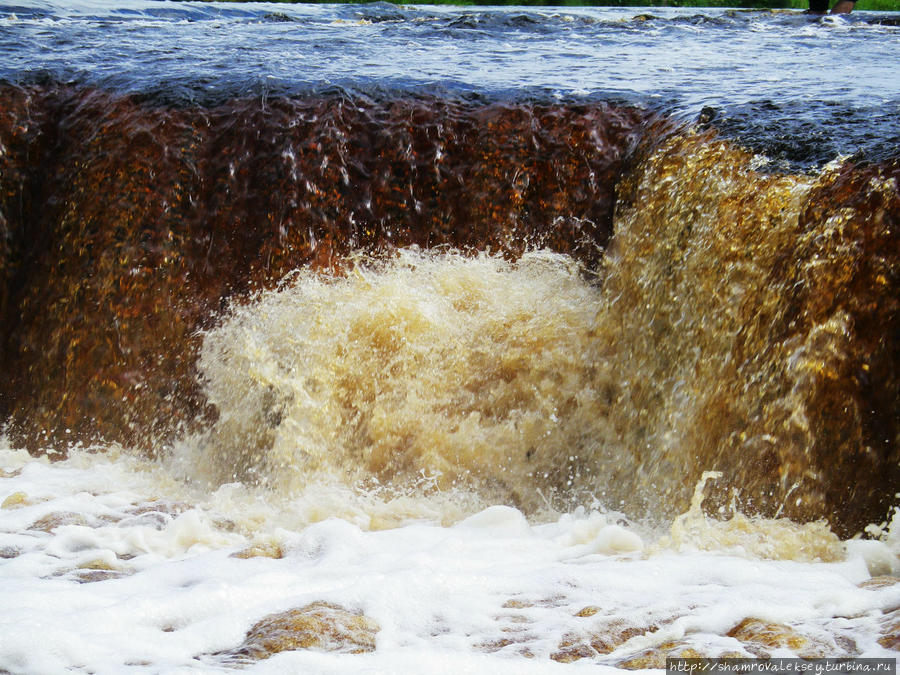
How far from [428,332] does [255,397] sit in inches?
31.6

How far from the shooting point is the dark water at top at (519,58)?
13.8ft

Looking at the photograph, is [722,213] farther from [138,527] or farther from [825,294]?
[138,527]

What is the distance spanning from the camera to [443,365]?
4.04 metres

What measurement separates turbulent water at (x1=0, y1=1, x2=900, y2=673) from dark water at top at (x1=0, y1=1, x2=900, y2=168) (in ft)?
0.17

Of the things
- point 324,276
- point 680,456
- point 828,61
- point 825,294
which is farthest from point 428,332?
point 828,61

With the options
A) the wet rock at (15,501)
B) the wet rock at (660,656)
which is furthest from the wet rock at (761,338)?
the wet rock at (15,501)

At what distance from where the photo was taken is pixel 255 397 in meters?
4.07

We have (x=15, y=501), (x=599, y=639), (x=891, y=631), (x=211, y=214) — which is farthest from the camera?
(x=211, y=214)

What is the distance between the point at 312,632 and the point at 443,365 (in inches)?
72.7

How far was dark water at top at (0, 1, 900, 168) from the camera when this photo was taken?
13.8ft

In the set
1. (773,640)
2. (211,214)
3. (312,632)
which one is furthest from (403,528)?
(211,214)

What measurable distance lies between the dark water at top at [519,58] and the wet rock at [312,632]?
2.34m

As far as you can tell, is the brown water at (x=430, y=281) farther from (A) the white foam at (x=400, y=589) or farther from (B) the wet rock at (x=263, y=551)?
(B) the wet rock at (x=263, y=551)

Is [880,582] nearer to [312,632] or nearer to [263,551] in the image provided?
[312,632]
